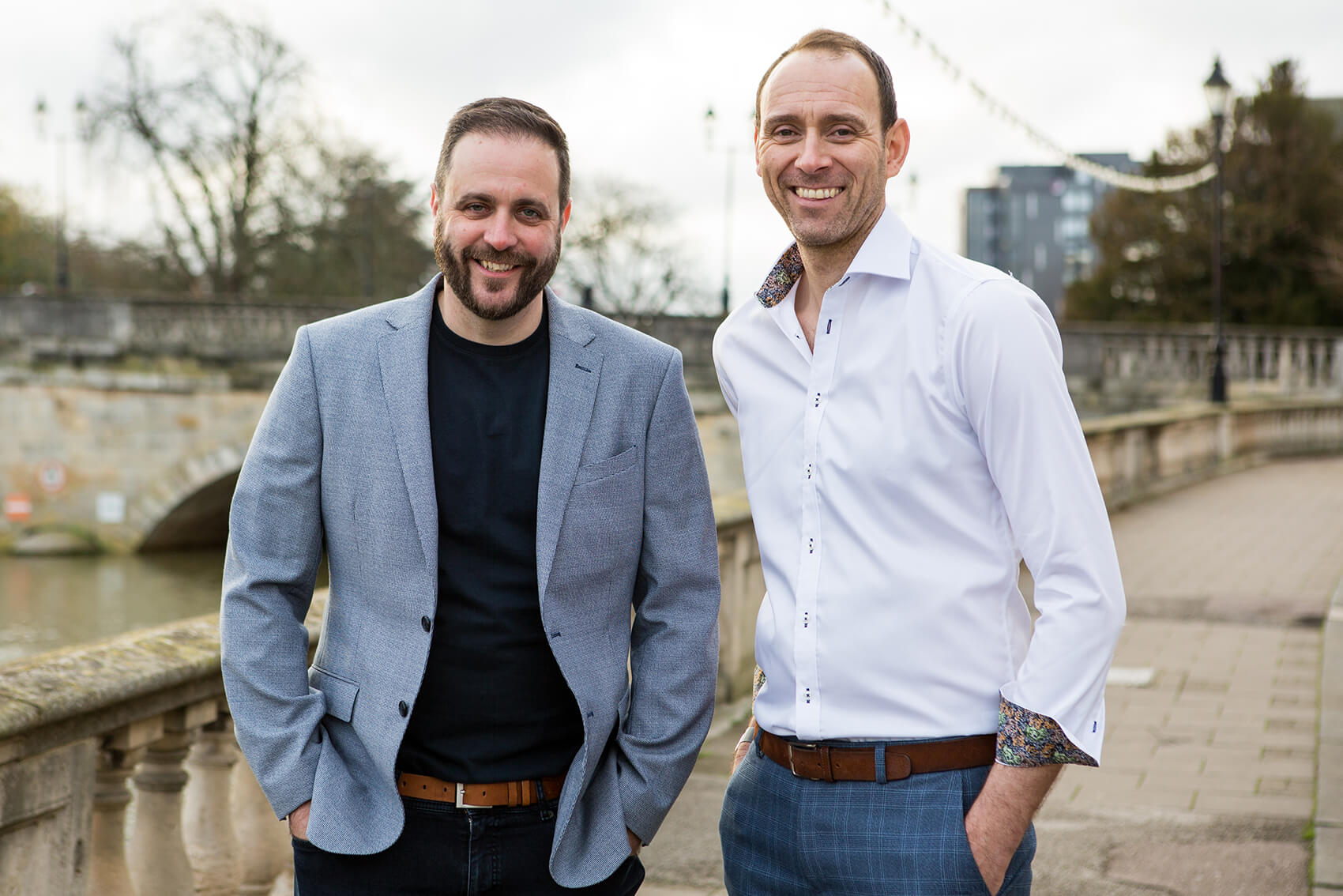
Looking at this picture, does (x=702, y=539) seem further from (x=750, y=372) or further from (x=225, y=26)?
(x=225, y=26)

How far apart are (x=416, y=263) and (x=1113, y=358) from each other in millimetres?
19799

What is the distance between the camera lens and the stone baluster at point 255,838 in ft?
11.1

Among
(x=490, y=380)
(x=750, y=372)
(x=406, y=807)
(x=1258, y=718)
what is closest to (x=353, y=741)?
(x=406, y=807)

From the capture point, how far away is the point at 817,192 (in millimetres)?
2033

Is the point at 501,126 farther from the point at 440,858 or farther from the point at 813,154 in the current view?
the point at 440,858

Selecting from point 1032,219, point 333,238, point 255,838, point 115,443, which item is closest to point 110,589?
point 115,443

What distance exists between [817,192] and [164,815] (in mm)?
2097

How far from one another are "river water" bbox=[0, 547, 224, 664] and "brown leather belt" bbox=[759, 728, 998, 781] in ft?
54.7

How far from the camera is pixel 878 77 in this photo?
2064mm

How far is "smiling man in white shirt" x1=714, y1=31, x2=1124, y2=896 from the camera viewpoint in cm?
184

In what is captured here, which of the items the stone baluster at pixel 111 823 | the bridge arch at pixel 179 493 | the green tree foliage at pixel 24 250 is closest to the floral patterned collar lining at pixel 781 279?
the stone baluster at pixel 111 823

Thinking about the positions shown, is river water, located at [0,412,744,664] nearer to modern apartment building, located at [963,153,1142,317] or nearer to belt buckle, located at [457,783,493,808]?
belt buckle, located at [457,783,493,808]

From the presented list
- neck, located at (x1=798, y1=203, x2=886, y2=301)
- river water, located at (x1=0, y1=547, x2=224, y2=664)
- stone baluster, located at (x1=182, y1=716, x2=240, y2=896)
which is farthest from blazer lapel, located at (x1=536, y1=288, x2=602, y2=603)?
river water, located at (x1=0, y1=547, x2=224, y2=664)

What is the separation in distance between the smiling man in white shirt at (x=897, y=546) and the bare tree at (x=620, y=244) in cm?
3774
